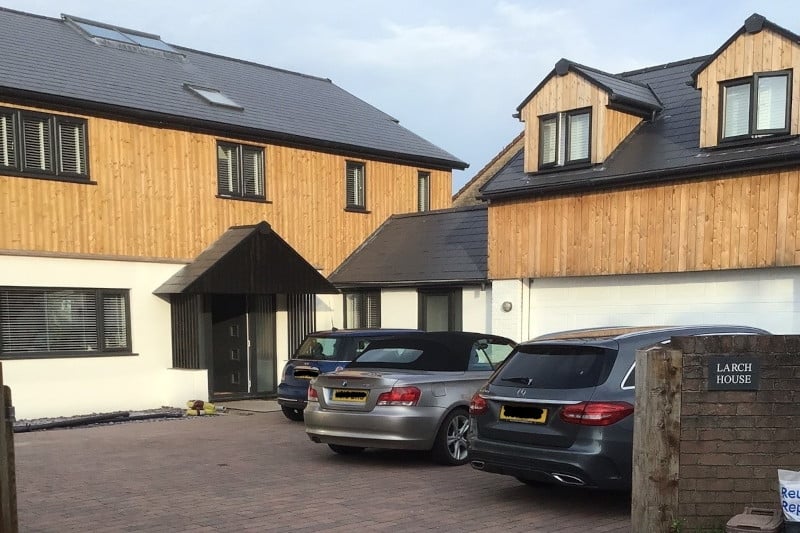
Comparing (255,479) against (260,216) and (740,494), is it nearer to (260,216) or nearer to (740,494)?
(740,494)

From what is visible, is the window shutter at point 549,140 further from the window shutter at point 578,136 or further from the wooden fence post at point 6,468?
the wooden fence post at point 6,468

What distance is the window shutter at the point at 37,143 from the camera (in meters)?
13.9

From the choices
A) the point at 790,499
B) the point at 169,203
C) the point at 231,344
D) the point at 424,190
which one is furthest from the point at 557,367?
the point at 424,190

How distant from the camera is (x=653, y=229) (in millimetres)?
13180

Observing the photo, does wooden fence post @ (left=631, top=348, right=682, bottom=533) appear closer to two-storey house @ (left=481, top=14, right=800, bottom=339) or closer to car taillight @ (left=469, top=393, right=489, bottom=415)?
car taillight @ (left=469, top=393, right=489, bottom=415)

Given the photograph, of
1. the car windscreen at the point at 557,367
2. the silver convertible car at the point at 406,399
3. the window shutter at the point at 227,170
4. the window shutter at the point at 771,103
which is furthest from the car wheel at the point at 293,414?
the window shutter at the point at 771,103

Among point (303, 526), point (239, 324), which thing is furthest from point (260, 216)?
point (303, 526)

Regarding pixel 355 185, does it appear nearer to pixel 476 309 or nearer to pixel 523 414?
pixel 476 309

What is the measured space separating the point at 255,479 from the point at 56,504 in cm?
205

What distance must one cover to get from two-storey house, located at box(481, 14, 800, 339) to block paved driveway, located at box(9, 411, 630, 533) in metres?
5.94

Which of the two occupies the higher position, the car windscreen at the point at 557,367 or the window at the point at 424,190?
the window at the point at 424,190

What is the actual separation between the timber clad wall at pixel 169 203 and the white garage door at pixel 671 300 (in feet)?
19.9

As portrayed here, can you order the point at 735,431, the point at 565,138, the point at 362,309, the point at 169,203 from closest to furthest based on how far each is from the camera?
the point at 735,431 < the point at 565,138 < the point at 169,203 < the point at 362,309

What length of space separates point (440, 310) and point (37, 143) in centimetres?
886
